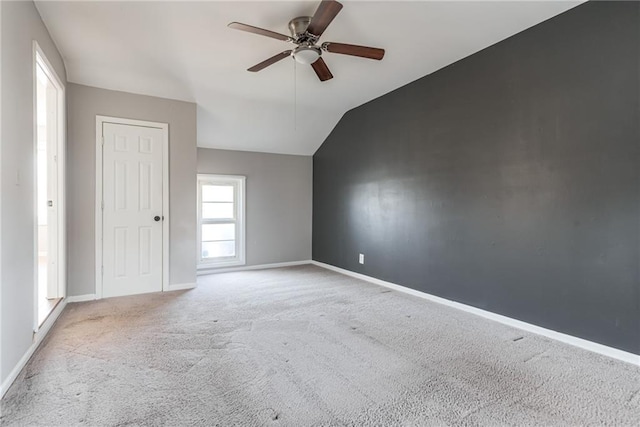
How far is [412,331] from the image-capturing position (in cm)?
273

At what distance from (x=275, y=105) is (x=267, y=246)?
2380 millimetres

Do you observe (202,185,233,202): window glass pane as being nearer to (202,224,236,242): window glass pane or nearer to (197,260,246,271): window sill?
(202,224,236,242): window glass pane

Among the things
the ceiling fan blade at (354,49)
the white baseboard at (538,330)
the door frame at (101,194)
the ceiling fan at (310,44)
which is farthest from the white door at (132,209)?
the white baseboard at (538,330)

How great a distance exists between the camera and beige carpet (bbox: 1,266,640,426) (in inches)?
64.4

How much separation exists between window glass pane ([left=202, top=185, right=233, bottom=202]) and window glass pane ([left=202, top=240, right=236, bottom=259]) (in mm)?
715

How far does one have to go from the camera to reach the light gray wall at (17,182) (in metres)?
1.83

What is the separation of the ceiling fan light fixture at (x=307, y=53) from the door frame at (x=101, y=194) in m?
2.18

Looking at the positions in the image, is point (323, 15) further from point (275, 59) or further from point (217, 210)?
point (217, 210)

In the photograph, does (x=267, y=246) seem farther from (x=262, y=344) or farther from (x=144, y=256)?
(x=262, y=344)

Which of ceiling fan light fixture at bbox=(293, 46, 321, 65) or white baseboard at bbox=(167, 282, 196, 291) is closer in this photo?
ceiling fan light fixture at bbox=(293, 46, 321, 65)

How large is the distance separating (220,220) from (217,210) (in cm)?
17

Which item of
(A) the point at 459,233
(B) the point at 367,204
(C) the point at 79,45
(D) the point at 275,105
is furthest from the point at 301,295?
(C) the point at 79,45

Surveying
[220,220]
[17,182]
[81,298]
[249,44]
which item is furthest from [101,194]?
[249,44]

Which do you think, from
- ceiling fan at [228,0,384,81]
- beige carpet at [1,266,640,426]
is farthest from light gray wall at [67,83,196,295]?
ceiling fan at [228,0,384,81]
